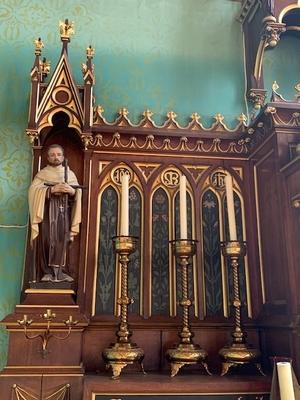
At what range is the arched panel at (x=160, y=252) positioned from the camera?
216 cm

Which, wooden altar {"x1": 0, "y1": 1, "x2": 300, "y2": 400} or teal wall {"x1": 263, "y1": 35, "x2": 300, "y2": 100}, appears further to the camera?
teal wall {"x1": 263, "y1": 35, "x2": 300, "y2": 100}

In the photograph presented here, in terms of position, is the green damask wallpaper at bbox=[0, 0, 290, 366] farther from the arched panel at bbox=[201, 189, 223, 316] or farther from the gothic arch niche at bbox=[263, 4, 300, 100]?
the arched panel at bbox=[201, 189, 223, 316]

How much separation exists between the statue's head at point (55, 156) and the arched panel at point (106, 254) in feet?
0.95

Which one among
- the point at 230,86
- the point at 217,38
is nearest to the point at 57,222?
the point at 230,86

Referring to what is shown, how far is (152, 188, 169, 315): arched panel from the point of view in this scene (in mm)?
2156

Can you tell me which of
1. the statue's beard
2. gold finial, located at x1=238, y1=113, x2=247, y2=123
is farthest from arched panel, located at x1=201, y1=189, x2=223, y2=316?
the statue's beard

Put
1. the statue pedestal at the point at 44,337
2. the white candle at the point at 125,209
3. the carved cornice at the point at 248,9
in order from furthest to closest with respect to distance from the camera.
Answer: the carved cornice at the point at 248,9, the white candle at the point at 125,209, the statue pedestal at the point at 44,337

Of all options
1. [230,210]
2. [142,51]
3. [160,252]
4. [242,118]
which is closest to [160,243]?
[160,252]

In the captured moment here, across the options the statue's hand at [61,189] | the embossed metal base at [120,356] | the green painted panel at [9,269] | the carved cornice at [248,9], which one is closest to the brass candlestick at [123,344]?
the embossed metal base at [120,356]

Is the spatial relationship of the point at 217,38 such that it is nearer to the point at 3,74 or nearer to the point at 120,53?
the point at 120,53

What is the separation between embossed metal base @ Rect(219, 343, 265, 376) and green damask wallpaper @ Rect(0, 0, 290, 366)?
1307 mm

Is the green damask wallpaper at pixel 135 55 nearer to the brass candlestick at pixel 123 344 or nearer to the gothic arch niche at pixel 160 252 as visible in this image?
the gothic arch niche at pixel 160 252

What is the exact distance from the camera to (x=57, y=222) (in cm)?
205

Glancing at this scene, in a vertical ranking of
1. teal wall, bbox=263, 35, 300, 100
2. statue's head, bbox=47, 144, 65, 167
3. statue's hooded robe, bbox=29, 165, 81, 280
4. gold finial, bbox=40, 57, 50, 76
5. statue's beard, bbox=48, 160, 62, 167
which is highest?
teal wall, bbox=263, 35, 300, 100
